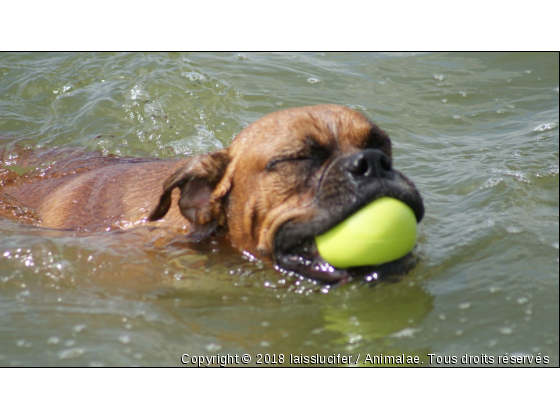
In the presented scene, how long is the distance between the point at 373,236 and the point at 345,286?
590mm

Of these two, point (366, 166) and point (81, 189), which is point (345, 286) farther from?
point (81, 189)

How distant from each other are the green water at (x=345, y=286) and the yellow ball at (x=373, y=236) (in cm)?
38

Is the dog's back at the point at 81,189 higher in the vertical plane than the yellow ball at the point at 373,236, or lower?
lower

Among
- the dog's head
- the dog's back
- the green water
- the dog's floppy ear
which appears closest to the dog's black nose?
the dog's head

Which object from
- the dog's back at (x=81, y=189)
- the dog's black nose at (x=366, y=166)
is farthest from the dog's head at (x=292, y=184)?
the dog's back at (x=81, y=189)

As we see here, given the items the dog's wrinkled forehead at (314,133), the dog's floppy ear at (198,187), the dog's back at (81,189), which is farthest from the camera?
the dog's back at (81,189)

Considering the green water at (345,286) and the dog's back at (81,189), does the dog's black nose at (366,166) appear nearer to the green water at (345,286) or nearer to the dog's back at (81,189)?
the green water at (345,286)

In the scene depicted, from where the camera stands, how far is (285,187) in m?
4.63

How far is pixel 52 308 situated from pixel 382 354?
93.1 inches

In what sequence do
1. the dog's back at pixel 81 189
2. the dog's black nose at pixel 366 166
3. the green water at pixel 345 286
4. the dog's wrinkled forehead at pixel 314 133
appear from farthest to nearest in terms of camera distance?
1. the dog's back at pixel 81 189
2. the dog's wrinkled forehead at pixel 314 133
3. the dog's black nose at pixel 366 166
4. the green water at pixel 345 286

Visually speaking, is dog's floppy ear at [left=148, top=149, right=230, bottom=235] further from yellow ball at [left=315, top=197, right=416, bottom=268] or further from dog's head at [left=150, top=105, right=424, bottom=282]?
yellow ball at [left=315, top=197, right=416, bottom=268]

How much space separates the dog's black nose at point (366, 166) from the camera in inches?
170

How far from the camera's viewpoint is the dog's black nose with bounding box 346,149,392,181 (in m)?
4.32

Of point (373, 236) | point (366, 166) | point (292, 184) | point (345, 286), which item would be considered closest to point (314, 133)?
point (292, 184)
